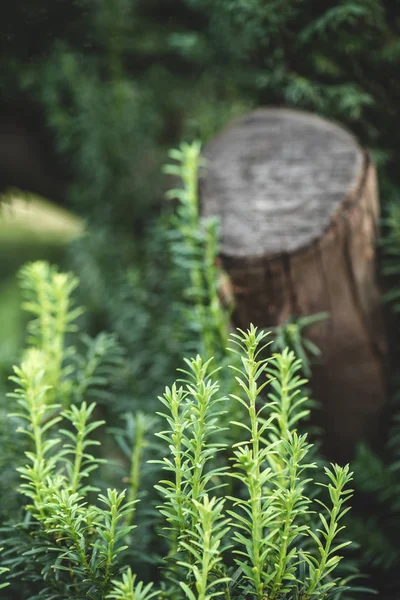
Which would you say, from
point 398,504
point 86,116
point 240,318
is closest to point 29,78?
point 86,116

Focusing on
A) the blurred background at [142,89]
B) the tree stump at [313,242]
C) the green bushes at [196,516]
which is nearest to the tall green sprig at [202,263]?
the tree stump at [313,242]

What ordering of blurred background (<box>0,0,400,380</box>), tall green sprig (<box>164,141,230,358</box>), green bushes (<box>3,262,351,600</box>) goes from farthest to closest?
blurred background (<box>0,0,400,380</box>) < tall green sprig (<box>164,141,230,358</box>) < green bushes (<box>3,262,351,600</box>)

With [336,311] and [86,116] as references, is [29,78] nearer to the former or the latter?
[86,116]

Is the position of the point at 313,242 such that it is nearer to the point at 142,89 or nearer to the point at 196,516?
the point at 196,516

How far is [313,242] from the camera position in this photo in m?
1.23

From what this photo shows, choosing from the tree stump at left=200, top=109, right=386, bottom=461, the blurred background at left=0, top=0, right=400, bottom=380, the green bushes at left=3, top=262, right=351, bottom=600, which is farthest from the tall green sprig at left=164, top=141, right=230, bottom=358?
the blurred background at left=0, top=0, right=400, bottom=380

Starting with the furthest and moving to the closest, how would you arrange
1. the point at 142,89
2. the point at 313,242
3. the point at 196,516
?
the point at 142,89
the point at 313,242
the point at 196,516

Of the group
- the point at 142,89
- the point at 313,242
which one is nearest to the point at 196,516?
the point at 313,242

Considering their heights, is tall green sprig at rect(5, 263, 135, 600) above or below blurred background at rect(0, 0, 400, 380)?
below

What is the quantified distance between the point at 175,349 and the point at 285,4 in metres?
0.96

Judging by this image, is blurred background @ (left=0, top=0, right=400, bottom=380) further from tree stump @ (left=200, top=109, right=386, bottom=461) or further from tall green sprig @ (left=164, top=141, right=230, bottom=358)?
tall green sprig @ (left=164, top=141, right=230, bottom=358)

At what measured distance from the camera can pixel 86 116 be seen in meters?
2.02

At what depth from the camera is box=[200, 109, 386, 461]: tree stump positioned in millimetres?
1242

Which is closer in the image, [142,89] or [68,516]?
[68,516]
